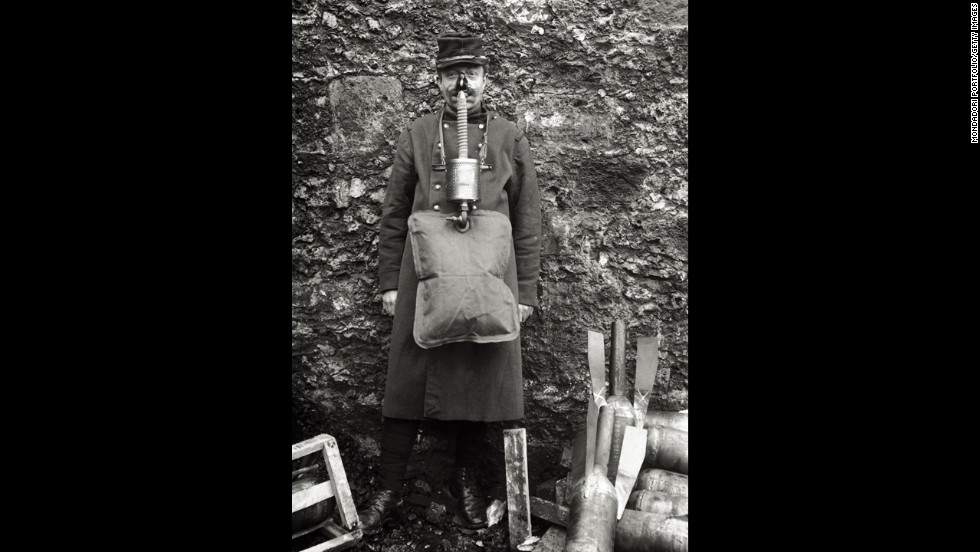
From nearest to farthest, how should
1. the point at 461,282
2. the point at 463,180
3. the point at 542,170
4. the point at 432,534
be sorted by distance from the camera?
the point at 461,282
the point at 463,180
the point at 432,534
the point at 542,170

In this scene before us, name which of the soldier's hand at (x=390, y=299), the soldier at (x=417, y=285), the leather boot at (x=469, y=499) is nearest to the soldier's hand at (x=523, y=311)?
the soldier at (x=417, y=285)

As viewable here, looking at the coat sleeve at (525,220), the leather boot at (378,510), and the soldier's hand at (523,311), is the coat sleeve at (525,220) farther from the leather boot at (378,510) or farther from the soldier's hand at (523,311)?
the leather boot at (378,510)

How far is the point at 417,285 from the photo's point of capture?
10.1 ft

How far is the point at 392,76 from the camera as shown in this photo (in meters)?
3.52

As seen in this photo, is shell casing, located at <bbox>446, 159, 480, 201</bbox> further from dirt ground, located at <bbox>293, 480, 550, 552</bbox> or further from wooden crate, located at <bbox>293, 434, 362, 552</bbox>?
dirt ground, located at <bbox>293, 480, 550, 552</bbox>

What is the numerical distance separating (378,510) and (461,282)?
106 cm

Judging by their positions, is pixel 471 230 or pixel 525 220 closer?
pixel 471 230

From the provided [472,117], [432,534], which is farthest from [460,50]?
[432,534]

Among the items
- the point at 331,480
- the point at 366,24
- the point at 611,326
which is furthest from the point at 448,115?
the point at 331,480

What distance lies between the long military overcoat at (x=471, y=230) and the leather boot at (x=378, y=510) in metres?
0.35

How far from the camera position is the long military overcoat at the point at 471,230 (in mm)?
3004

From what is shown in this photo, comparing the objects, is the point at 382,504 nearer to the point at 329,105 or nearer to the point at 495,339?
the point at 495,339

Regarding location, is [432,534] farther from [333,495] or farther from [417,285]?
[417,285]

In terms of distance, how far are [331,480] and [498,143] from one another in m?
1.57
